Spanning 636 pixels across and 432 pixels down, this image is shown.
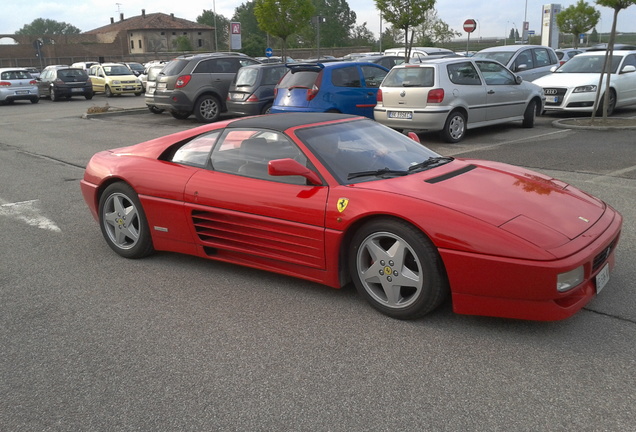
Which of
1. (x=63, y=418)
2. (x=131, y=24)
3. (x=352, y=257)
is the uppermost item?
(x=131, y=24)

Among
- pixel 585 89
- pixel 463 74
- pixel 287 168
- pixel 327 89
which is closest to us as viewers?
pixel 287 168

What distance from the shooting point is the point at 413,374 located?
3373 millimetres

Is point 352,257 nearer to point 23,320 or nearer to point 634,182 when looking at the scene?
point 23,320

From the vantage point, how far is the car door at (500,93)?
12523mm

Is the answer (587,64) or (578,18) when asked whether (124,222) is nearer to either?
(587,64)

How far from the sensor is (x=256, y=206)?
458 centimetres

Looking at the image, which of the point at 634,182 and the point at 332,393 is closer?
the point at 332,393

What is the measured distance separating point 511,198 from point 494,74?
931 centimetres

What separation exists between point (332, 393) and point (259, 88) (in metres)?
13.2

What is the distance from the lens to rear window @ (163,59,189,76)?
17.6 meters

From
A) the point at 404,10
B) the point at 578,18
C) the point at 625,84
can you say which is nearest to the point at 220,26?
the point at 578,18

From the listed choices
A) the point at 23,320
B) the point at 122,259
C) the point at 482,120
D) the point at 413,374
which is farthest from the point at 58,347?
the point at 482,120

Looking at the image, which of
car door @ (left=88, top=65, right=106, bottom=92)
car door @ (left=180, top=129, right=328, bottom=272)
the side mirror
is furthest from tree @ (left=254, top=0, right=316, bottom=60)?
the side mirror

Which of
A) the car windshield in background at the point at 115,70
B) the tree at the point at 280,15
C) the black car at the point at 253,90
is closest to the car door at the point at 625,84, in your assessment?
the black car at the point at 253,90
